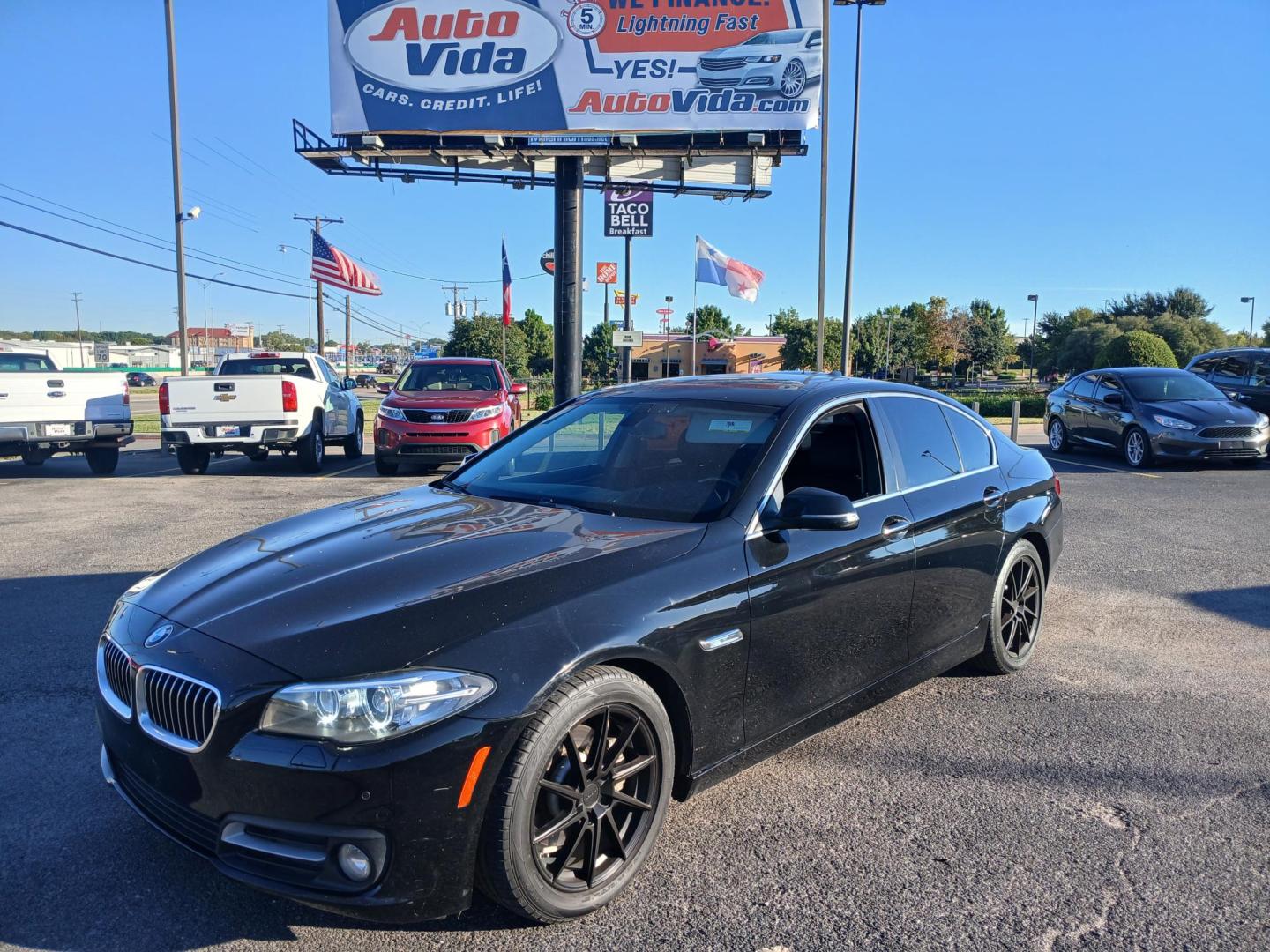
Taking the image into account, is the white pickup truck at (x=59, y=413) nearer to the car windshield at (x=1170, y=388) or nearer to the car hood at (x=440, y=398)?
the car hood at (x=440, y=398)

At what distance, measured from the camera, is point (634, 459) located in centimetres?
395

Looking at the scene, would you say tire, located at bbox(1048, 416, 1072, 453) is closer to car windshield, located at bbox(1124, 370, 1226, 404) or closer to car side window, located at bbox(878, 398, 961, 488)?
car windshield, located at bbox(1124, 370, 1226, 404)

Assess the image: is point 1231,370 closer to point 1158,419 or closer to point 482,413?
point 1158,419

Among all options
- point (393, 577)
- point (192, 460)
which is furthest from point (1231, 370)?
point (393, 577)

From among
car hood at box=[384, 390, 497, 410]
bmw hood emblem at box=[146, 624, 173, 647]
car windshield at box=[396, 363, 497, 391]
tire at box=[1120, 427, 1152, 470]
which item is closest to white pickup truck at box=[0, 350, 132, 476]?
car hood at box=[384, 390, 497, 410]

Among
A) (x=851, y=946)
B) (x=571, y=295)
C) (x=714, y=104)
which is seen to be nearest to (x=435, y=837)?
(x=851, y=946)

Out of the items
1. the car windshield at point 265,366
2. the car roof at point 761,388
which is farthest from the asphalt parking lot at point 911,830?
the car windshield at point 265,366

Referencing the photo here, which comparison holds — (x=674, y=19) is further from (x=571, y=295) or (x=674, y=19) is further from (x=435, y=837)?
(x=435, y=837)

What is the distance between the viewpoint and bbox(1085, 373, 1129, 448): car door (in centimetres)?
1448

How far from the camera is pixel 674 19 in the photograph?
718 inches

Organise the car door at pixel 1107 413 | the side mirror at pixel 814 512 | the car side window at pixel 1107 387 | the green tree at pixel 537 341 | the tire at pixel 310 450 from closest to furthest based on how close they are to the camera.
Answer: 1. the side mirror at pixel 814 512
2. the tire at pixel 310 450
3. the car door at pixel 1107 413
4. the car side window at pixel 1107 387
5. the green tree at pixel 537 341

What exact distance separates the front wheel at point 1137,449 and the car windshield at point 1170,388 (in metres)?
0.56

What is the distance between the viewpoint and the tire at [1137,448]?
13.8m

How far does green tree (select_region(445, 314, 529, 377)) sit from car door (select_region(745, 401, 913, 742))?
63.5 meters
